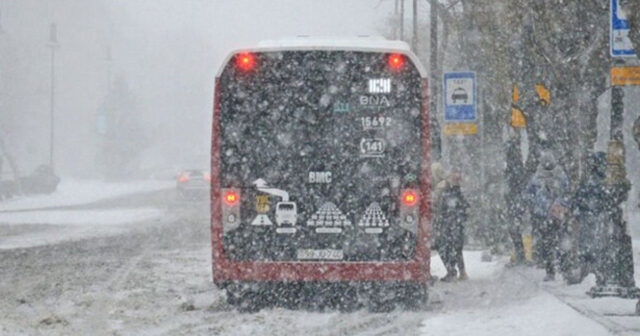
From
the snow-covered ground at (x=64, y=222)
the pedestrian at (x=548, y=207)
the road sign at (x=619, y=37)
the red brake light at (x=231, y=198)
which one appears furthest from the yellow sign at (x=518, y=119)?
the snow-covered ground at (x=64, y=222)

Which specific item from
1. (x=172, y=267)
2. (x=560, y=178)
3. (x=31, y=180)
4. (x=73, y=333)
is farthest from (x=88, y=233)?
(x=31, y=180)

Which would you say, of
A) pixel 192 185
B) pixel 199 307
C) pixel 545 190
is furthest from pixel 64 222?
Answer: pixel 199 307

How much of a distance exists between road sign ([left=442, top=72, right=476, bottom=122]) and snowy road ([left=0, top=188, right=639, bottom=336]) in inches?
98.8

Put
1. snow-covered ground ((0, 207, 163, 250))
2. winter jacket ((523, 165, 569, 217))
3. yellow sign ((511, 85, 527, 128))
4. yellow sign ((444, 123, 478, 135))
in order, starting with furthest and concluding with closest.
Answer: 1. snow-covered ground ((0, 207, 163, 250))
2. yellow sign ((444, 123, 478, 135))
3. yellow sign ((511, 85, 527, 128))
4. winter jacket ((523, 165, 569, 217))

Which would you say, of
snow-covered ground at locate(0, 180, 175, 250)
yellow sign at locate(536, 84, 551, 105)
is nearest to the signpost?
yellow sign at locate(536, 84, 551, 105)

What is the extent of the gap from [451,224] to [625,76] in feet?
15.7

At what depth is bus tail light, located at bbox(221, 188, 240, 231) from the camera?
12898 mm

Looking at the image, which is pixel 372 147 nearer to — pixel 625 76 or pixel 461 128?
pixel 625 76

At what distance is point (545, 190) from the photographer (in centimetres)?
1589

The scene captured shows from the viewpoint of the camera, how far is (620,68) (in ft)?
40.5

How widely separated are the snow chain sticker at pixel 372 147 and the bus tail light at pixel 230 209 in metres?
1.47

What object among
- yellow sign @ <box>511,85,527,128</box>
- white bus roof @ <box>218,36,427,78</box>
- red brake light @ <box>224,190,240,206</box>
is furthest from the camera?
yellow sign @ <box>511,85,527,128</box>

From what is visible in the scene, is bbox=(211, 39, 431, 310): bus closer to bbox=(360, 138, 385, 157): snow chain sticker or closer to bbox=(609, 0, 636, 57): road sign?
bbox=(360, 138, 385, 157): snow chain sticker

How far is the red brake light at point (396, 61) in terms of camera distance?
13039mm
